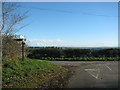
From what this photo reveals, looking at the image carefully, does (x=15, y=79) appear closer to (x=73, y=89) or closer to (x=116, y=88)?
(x=73, y=89)

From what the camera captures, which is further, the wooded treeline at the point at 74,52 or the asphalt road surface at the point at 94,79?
the wooded treeline at the point at 74,52

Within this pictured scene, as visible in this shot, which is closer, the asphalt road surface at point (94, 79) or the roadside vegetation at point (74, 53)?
the asphalt road surface at point (94, 79)

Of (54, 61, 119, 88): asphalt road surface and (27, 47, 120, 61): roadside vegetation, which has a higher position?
(27, 47, 120, 61): roadside vegetation

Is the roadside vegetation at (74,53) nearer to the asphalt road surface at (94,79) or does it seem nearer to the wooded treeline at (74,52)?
the wooded treeline at (74,52)

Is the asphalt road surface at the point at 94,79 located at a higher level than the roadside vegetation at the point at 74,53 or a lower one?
lower

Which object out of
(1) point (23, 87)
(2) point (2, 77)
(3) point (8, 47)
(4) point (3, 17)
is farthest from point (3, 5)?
(1) point (23, 87)

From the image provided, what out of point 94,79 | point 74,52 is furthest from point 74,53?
point 94,79

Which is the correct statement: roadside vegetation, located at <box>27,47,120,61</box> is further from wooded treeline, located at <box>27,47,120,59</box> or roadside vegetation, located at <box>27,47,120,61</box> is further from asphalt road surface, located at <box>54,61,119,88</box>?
asphalt road surface, located at <box>54,61,119,88</box>

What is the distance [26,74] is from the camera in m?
6.95

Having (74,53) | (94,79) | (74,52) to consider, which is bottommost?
(94,79)

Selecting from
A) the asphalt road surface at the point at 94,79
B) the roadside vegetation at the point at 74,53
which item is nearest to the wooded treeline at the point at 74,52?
the roadside vegetation at the point at 74,53

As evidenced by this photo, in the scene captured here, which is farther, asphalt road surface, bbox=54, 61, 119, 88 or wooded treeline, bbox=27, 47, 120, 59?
wooded treeline, bbox=27, 47, 120, 59

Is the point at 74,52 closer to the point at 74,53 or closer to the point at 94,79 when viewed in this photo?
the point at 74,53

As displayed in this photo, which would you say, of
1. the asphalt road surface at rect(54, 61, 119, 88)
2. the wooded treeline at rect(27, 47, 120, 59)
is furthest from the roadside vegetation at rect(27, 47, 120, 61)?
the asphalt road surface at rect(54, 61, 119, 88)
